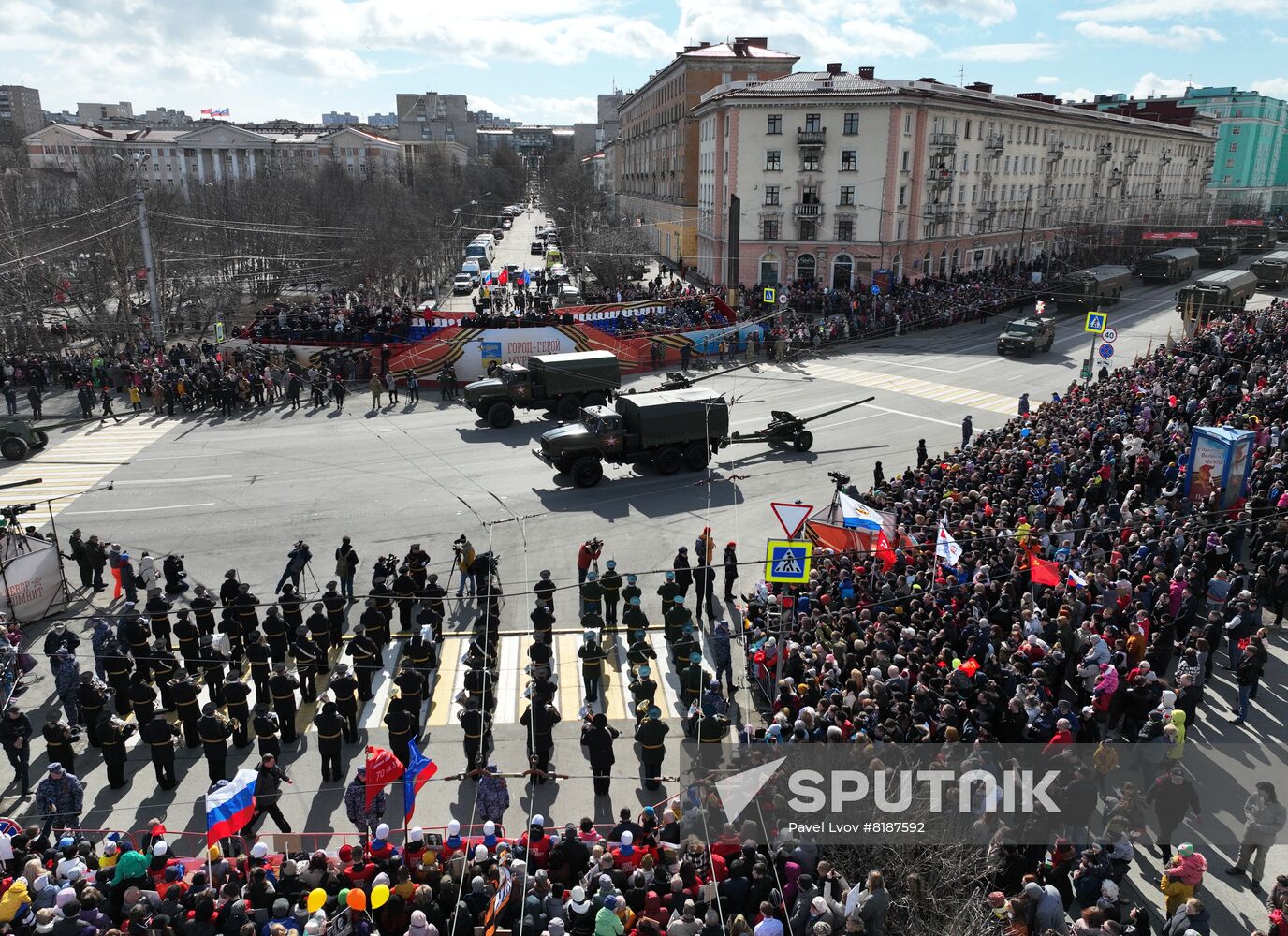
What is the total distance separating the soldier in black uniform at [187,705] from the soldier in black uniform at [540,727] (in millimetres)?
4613

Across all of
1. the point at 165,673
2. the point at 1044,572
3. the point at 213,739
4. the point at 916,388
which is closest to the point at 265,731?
the point at 213,739

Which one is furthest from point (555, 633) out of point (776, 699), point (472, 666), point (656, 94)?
point (656, 94)

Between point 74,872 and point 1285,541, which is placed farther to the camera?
point 1285,541

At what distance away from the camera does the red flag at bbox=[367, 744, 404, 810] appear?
10.4m

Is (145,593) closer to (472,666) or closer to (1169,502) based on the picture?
(472,666)

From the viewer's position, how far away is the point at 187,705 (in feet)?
41.4

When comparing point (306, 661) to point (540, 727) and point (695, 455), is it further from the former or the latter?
point (695, 455)

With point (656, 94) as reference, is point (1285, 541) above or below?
below

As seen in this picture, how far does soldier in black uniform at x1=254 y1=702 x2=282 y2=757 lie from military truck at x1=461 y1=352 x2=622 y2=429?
1733 cm

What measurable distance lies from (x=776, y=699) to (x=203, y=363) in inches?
1103

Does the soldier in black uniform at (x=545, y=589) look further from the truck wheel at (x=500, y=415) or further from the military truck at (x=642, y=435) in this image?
the truck wheel at (x=500, y=415)

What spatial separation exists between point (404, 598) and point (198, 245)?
50.5m

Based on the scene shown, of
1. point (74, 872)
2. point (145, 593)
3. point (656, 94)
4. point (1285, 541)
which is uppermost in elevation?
point (656, 94)

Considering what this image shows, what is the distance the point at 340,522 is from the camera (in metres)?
21.1
